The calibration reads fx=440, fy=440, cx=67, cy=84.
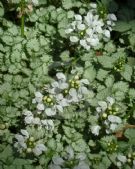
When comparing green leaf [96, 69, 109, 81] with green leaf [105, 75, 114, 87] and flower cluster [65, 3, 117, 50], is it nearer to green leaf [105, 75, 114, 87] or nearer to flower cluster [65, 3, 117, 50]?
green leaf [105, 75, 114, 87]

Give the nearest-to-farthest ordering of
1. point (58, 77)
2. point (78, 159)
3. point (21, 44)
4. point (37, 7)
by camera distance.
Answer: point (78, 159) < point (58, 77) < point (21, 44) < point (37, 7)

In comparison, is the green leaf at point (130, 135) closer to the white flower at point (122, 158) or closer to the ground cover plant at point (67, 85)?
the ground cover plant at point (67, 85)

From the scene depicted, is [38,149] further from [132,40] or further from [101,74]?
[132,40]

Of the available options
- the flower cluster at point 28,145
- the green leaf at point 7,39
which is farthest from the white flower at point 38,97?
the green leaf at point 7,39

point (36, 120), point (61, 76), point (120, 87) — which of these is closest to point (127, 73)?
point (120, 87)

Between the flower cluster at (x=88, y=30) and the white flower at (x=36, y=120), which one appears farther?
the flower cluster at (x=88, y=30)

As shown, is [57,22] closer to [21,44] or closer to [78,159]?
[21,44]

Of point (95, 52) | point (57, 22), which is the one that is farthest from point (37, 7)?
point (95, 52)
